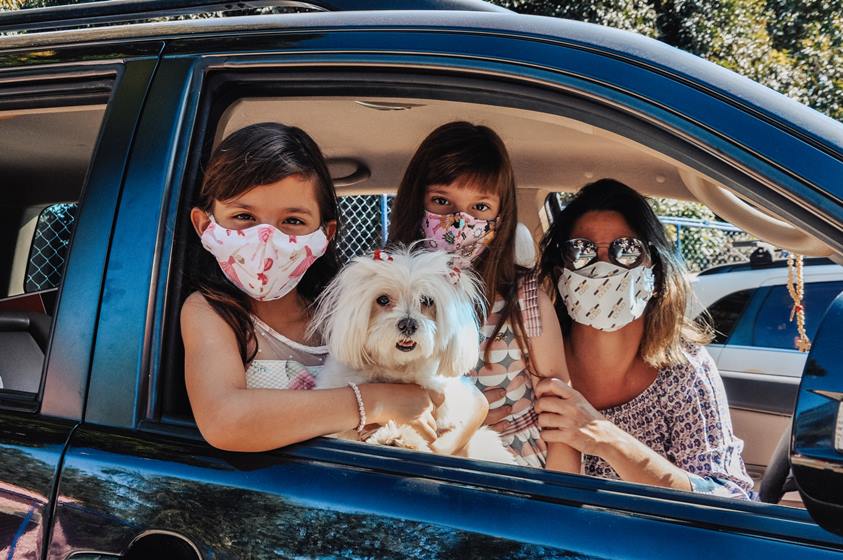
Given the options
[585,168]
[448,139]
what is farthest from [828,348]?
[585,168]

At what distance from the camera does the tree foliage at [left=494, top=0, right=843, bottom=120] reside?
1373 centimetres

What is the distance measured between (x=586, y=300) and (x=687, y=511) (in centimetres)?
117

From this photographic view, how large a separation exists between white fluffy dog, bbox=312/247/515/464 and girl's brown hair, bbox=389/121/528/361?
0.69 ft

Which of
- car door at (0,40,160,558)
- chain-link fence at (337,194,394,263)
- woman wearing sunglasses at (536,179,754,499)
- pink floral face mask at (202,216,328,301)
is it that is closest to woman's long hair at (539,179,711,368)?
woman wearing sunglasses at (536,179,754,499)

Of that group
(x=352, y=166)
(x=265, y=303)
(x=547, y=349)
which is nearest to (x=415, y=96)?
(x=265, y=303)

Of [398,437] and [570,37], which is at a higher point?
[570,37]

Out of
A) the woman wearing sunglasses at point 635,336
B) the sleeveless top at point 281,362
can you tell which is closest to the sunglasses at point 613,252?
the woman wearing sunglasses at point 635,336

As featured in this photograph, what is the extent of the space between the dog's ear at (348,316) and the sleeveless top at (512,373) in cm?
40

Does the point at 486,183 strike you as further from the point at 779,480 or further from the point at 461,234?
the point at 779,480

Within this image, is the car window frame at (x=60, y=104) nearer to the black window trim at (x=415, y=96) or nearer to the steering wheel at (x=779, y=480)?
the black window trim at (x=415, y=96)

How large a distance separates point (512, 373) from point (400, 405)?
0.55 metres

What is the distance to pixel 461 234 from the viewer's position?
2338mm

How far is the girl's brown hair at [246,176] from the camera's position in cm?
193

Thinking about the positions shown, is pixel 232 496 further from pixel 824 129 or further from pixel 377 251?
pixel 824 129
